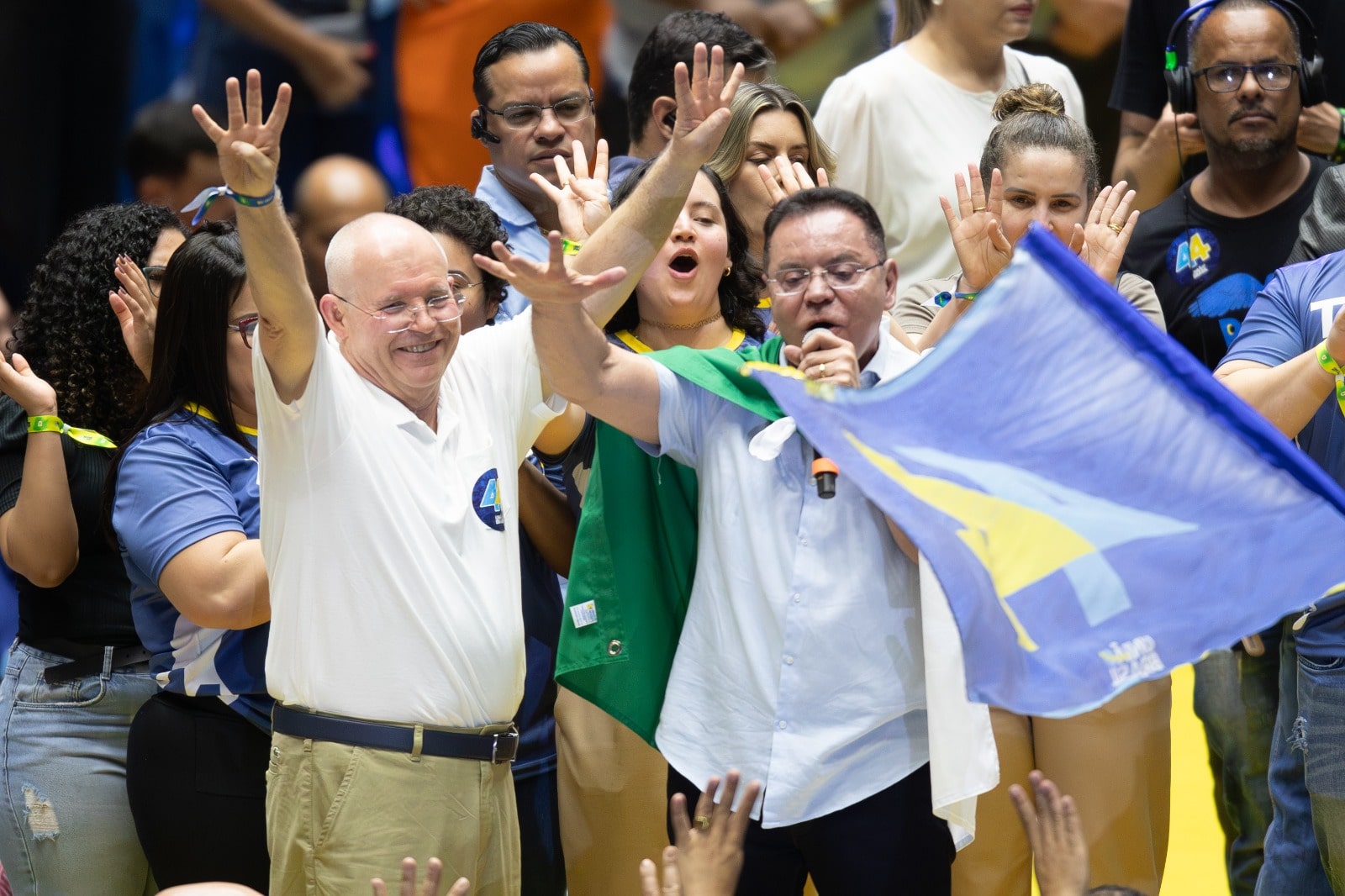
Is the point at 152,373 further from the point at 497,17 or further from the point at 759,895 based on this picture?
the point at 497,17

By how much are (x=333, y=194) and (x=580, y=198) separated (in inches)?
121

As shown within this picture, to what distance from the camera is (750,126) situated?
399 centimetres

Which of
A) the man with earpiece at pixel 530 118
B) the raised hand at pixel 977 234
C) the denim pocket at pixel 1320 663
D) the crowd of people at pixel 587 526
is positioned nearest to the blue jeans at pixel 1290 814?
the crowd of people at pixel 587 526

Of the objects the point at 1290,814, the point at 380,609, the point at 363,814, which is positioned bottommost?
the point at 1290,814

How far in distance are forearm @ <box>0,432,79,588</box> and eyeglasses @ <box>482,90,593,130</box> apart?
137 cm

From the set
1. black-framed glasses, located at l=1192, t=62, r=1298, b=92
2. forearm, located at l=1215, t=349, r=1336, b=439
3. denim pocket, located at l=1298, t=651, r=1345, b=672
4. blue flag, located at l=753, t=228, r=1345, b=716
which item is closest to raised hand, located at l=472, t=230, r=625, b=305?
blue flag, located at l=753, t=228, r=1345, b=716

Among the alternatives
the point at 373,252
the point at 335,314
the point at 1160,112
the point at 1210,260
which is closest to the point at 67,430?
the point at 335,314

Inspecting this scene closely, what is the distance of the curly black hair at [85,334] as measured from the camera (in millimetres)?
3744

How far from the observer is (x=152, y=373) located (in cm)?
332

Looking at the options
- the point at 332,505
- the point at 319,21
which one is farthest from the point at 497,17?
the point at 332,505

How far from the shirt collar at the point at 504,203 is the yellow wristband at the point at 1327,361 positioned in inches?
77.3

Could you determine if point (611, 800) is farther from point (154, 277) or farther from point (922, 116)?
point (922, 116)

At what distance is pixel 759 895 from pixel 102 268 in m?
2.12

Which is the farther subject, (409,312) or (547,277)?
(409,312)
